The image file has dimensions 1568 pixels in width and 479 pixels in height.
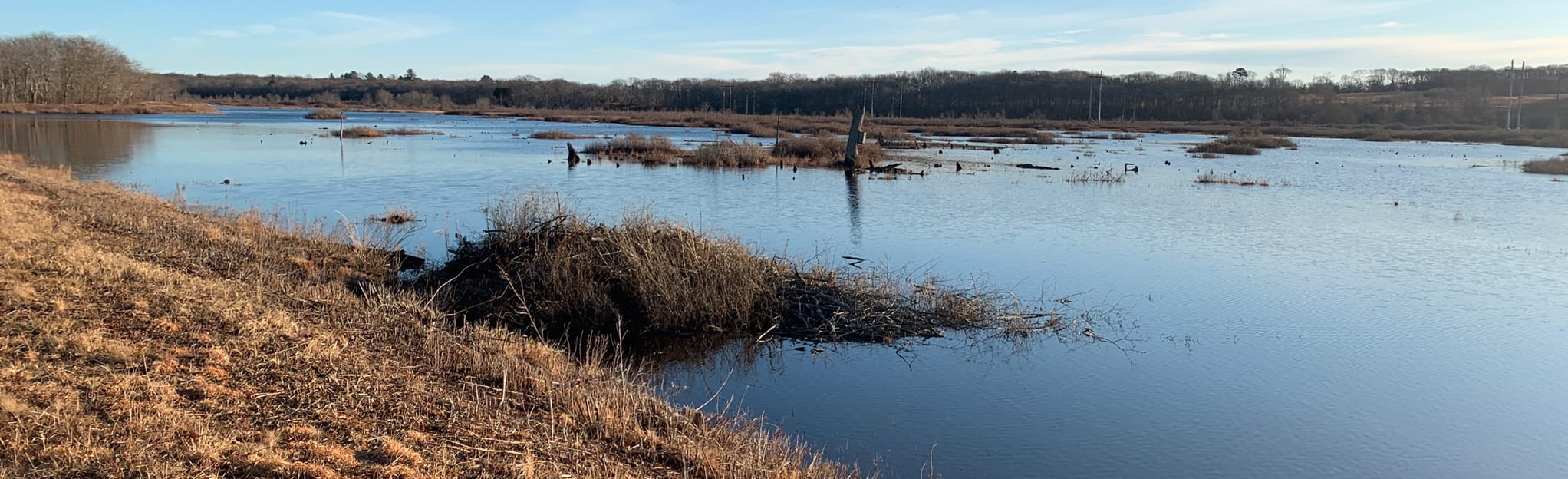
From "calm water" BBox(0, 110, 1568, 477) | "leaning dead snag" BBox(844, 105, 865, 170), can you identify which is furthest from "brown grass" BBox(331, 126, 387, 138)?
"leaning dead snag" BBox(844, 105, 865, 170)

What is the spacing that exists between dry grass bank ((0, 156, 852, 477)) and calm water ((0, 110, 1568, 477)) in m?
1.67

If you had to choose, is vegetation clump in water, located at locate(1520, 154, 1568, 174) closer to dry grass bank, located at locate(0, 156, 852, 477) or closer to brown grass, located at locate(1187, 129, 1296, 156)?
brown grass, located at locate(1187, 129, 1296, 156)

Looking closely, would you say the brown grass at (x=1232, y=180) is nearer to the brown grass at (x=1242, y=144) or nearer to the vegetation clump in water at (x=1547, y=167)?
the vegetation clump in water at (x=1547, y=167)

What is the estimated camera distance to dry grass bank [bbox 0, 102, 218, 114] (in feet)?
241

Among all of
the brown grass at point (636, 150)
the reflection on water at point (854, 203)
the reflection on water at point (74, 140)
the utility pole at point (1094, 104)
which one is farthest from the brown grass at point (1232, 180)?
the utility pole at point (1094, 104)

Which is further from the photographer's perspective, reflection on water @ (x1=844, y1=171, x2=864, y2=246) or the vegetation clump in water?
the vegetation clump in water

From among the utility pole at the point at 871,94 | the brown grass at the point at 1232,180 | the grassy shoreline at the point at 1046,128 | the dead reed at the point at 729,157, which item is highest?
the utility pole at the point at 871,94

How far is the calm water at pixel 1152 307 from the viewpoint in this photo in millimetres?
8031

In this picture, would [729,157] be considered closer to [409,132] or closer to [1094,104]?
[409,132]

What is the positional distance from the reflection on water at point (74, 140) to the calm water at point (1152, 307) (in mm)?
748

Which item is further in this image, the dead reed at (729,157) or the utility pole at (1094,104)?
the utility pole at (1094,104)

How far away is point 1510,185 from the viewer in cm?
2964

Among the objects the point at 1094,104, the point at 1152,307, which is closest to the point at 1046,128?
the point at 1094,104

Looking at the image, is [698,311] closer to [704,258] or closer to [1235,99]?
[704,258]
